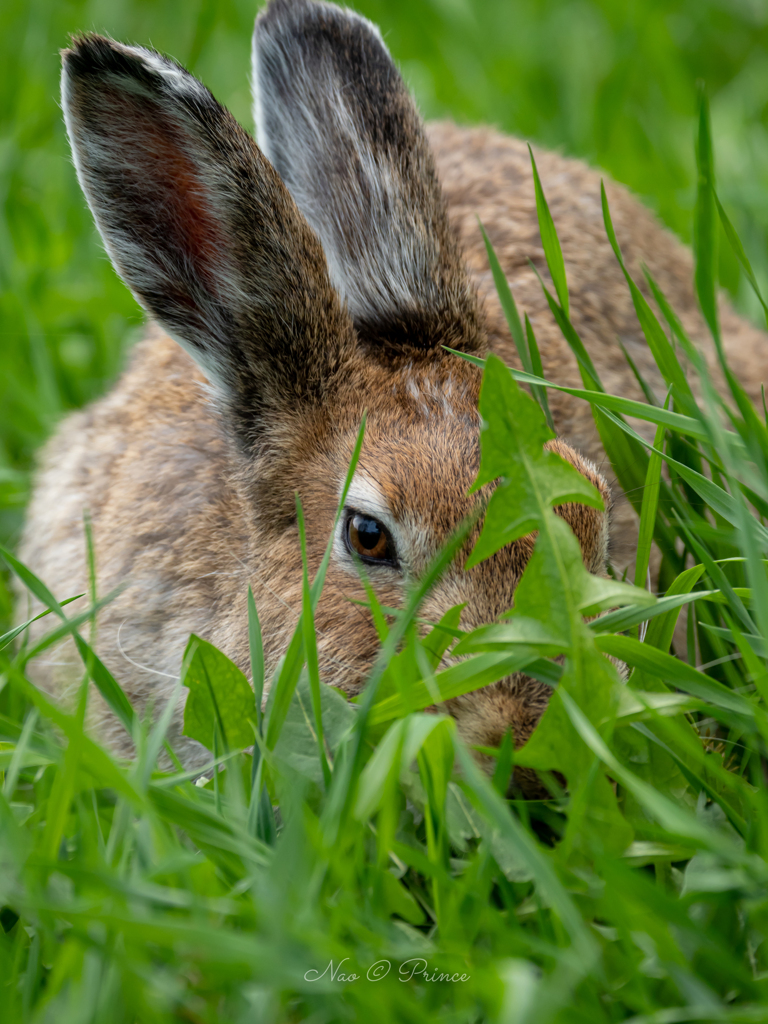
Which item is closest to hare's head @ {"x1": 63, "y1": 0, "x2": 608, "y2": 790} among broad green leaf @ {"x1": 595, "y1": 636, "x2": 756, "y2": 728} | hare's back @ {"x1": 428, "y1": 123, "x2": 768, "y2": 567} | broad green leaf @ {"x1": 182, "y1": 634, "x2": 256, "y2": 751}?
broad green leaf @ {"x1": 595, "y1": 636, "x2": 756, "y2": 728}

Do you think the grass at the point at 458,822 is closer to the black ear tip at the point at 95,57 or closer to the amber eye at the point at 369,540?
the amber eye at the point at 369,540

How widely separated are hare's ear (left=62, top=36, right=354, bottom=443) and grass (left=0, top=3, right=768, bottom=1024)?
78 cm

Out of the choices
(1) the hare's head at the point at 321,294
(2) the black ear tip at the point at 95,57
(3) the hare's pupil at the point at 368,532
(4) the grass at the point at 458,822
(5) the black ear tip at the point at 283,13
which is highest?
(5) the black ear tip at the point at 283,13

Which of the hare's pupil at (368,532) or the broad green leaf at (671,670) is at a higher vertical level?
the hare's pupil at (368,532)

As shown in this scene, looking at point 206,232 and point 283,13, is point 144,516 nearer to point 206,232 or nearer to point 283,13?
point 206,232

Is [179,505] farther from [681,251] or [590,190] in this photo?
[681,251]

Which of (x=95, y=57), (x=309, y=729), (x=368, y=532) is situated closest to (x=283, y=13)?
(x=95, y=57)

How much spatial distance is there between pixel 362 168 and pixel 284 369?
93cm

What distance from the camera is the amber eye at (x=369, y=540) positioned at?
10.2 ft

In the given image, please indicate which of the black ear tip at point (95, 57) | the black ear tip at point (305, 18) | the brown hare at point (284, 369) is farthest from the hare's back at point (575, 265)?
the black ear tip at point (95, 57)

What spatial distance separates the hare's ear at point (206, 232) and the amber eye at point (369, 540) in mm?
541

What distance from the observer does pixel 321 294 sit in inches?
135

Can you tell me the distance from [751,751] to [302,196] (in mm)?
2671

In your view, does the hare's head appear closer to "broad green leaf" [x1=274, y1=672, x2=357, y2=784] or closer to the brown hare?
the brown hare
